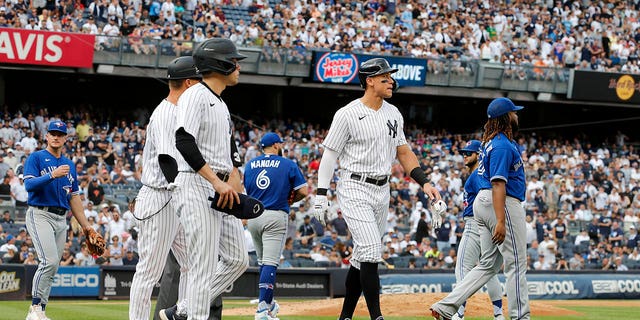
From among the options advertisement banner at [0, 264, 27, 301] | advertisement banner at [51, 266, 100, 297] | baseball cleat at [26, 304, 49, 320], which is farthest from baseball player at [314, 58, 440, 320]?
advertisement banner at [51, 266, 100, 297]

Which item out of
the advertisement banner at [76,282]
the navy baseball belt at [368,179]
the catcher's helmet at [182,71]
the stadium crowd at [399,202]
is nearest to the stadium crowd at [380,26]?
the stadium crowd at [399,202]

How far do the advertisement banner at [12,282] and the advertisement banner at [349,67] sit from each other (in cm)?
1579

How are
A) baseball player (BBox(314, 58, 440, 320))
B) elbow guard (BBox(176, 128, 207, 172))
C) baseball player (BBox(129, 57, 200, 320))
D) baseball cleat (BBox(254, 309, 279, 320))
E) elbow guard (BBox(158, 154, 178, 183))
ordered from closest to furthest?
elbow guard (BBox(176, 128, 207, 172)), elbow guard (BBox(158, 154, 178, 183)), baseball player (BBox(129, 57, 200, 320)), baseball player (BBox(314, 58, 440, 320)), baseball cleat (BBox(254, 309, 279, 320))

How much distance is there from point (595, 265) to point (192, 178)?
20.3 metres

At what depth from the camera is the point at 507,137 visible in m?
9.16

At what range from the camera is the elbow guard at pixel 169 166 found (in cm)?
713

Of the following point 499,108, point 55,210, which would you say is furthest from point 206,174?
point 55,210

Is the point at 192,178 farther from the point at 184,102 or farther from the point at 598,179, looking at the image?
the point at 598,179

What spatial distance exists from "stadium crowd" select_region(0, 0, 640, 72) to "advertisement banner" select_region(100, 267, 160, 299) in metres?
10.9

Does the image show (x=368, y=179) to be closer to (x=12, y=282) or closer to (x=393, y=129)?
(x=393, y=129)

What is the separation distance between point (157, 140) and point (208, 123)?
971 millimetres

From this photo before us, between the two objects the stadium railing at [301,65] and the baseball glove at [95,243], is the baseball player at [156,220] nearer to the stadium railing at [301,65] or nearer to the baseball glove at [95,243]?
the baseball glove at [95,243]

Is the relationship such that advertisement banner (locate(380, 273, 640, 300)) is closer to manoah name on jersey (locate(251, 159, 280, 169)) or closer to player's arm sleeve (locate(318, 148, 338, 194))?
manoah name on jersey (locate(251, 159, 280, 169))

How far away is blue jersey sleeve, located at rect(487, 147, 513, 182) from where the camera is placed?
884 cm
